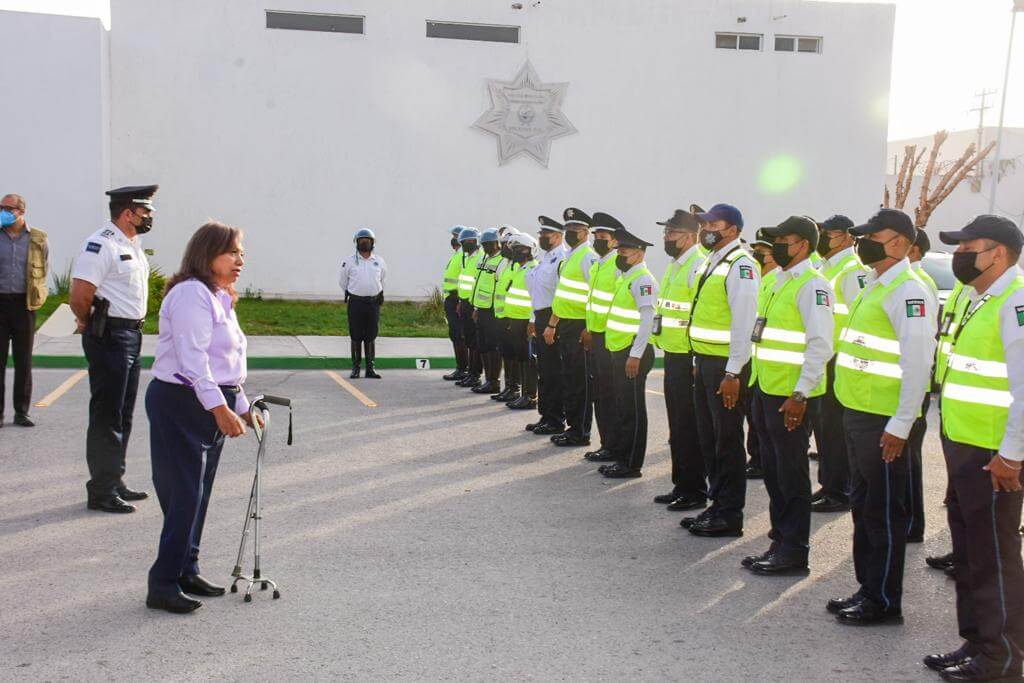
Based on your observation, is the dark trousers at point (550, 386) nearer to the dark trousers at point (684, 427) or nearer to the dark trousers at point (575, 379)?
the dark trousers at point (575, 379)

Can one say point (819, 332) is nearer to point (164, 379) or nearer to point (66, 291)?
point (164, 379)

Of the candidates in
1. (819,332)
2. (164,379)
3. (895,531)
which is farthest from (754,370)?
(164,379)

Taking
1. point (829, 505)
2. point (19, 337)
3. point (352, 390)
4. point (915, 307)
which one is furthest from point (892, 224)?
point (352, 390)

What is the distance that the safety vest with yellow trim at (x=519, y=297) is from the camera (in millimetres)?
12500

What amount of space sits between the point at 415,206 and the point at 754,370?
18.4 meters

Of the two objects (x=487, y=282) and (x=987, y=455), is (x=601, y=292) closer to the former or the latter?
(x=487, y=282)

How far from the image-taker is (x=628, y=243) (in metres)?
8.81

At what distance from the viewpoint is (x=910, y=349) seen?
5.09 m

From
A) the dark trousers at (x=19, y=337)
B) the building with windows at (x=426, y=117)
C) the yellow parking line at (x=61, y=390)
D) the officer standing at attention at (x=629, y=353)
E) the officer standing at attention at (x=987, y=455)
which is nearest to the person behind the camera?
the officer standing at attention at (x=987, y=455)

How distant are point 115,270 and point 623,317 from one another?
411 centimetres

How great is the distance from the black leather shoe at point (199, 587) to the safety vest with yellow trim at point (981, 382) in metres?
3.80

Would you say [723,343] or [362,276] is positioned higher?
[362,276]

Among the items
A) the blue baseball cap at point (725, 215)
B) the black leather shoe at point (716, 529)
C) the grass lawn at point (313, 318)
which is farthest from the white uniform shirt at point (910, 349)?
the grass lawn at point (313, 318)

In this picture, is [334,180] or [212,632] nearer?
[212,632]
